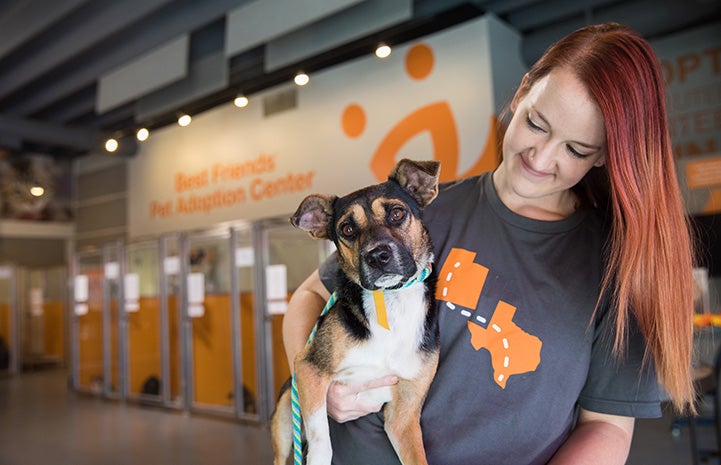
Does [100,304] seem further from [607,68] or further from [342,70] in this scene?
[607,68]

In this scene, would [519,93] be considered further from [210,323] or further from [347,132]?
[210,323]

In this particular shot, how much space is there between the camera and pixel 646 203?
1.27m

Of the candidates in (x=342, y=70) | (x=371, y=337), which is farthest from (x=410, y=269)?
(x=342, y=70)

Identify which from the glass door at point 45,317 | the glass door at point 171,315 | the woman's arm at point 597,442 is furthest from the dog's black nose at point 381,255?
the glass door at point 45,317

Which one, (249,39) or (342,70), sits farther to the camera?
(342,70)

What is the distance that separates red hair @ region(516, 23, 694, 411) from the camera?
1.26 metres

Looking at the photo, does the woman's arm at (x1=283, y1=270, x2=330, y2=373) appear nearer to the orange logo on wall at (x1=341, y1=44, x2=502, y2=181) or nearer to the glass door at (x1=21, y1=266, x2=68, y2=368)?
the orange logo on wall at (x1=341, y1=44, x2=502, y2=181)

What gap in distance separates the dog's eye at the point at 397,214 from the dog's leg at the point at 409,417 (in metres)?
0.37

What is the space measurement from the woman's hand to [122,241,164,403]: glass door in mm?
7392

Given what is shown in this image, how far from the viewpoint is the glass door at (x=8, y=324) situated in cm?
1284

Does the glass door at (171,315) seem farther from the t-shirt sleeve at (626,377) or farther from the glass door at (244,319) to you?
the t-shirt sleeve at (626,377)

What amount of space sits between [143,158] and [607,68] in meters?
10.0

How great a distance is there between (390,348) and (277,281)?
5.40 metres

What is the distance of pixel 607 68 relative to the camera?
4.19 feet
